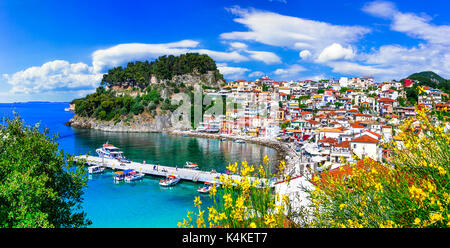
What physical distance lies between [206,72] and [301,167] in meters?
40.7

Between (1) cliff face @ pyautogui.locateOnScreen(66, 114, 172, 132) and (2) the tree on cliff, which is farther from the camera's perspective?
(2) the tree on cliff

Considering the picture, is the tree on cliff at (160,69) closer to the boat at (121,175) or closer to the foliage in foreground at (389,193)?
the boat at (121,175)

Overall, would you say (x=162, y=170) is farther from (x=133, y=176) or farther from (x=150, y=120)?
(x=150, y=120)

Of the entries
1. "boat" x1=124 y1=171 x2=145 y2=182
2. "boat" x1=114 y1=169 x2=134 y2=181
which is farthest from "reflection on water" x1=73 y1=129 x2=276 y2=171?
"boat" x1=114 y1=169 x2=134 y2=181

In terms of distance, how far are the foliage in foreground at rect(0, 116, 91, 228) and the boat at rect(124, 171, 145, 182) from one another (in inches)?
403

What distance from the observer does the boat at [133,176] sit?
619 inches

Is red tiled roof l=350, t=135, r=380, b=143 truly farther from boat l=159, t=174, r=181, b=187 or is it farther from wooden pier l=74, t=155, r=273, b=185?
boat l=159, t=174, r=181, b=187

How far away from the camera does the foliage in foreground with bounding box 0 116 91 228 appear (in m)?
3.52

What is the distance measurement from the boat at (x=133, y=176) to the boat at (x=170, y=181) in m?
1.94

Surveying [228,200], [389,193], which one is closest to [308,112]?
[389,193]

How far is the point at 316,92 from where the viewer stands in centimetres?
4812

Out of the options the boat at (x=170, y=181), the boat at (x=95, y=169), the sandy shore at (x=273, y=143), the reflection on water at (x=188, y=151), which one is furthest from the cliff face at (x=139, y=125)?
the boat at (x=170, y=181)
